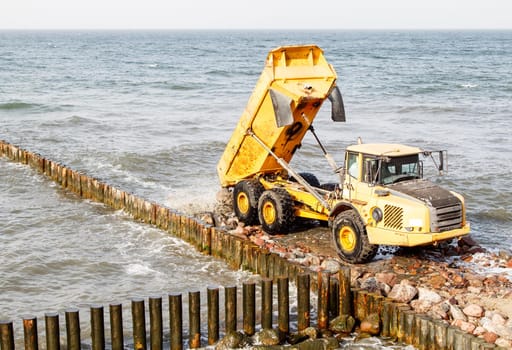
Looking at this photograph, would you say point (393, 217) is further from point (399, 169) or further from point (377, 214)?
point (399, 169)

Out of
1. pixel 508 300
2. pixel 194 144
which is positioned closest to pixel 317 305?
pixel 508 300

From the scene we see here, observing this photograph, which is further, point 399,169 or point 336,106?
point 336,106

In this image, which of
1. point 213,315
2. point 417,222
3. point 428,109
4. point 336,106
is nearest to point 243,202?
point 336,106

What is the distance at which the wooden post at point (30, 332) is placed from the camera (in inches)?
429

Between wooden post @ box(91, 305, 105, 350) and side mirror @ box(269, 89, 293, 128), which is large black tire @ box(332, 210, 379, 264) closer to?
side mirror @ box(269, 89, 293, 128)

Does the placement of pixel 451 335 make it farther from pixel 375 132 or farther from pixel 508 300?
pixel 375 132

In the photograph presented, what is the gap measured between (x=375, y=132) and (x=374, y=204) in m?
20.3

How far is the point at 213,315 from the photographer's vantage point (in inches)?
475

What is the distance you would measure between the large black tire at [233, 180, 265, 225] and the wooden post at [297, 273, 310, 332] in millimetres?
5370

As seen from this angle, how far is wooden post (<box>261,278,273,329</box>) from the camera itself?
12297 mm

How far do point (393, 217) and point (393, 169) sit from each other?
1.25m

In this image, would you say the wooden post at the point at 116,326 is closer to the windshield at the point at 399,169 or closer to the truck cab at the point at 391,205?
the truck cab at the point at 391,205

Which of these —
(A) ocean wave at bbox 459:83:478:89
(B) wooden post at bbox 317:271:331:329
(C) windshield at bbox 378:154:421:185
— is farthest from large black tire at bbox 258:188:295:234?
(A) ocean wave at bbox 459:83:478:89

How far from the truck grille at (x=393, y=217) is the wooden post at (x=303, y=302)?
2518mm
